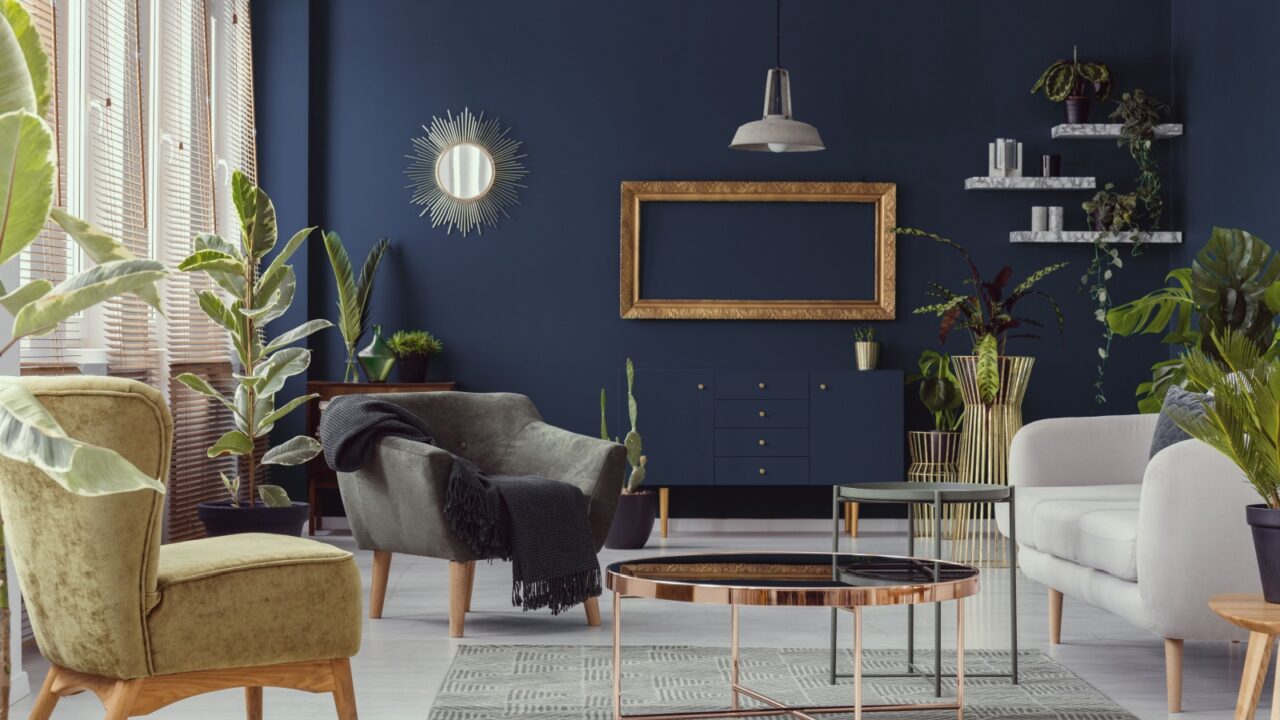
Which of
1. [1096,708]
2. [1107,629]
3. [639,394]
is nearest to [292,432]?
[639,394]

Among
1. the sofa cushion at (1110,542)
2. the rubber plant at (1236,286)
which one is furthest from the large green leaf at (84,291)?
the rubber plant at (1236,286)

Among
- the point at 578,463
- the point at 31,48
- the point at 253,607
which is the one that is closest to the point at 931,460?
the point at 578,463

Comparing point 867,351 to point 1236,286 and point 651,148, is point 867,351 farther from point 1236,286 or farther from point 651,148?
point 1236,286

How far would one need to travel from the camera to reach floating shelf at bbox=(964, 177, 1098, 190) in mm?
6836

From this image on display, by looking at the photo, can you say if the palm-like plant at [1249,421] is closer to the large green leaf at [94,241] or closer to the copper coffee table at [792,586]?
the copper coffee table at [792,586]

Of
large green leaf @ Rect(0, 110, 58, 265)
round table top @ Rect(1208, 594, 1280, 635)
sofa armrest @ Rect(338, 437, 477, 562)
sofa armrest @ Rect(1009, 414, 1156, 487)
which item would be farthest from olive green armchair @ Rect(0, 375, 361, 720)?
sofa armrest @ Rect(1009, 414, 1156, 487)

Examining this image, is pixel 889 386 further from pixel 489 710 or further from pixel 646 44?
pixel 489 710

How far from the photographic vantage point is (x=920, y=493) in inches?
133

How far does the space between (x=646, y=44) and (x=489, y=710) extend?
4.52 meters

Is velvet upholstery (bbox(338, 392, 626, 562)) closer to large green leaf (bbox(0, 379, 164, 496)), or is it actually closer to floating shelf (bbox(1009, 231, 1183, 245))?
large green leaf (bbox(0, 379, 164, 496))

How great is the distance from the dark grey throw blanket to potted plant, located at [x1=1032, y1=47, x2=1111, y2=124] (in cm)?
386

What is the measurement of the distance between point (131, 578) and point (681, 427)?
4.31m

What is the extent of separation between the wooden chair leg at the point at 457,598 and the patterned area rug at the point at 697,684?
187mm

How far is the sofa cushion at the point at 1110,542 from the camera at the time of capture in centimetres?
345
